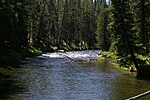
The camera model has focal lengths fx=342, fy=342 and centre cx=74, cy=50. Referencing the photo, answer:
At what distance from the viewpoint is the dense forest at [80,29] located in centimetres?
3972

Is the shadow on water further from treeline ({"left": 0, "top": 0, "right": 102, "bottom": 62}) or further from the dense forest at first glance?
the dense forest

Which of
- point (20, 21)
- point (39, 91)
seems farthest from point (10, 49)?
point (39, 91)

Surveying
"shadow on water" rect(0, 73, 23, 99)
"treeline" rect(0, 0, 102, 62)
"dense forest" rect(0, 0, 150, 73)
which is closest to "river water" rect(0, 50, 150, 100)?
"shadow on water" rect(0, 73, 23, 99)

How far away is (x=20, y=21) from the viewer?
204ft

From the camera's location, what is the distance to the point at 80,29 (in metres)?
126

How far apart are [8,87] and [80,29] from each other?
98.8m

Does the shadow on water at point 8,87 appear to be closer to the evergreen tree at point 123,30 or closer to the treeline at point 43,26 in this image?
the treeline at point 43,26

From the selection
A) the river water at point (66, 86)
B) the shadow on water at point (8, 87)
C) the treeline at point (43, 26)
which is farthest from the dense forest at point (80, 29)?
the shadow on water at point (8, 87)

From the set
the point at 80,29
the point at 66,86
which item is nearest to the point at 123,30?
the point at 66,86

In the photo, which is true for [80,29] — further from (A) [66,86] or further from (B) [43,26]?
(A) [66,86]

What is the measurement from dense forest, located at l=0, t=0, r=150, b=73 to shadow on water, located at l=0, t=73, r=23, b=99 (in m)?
12.9

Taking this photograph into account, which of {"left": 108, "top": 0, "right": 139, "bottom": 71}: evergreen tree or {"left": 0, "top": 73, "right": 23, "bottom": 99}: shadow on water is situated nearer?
{"left": 0, "top": 73, "right": 23, "bottom": 99}: shadow on water

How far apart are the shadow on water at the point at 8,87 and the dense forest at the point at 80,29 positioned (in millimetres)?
12935

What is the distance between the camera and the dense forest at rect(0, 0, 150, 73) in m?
39.7
